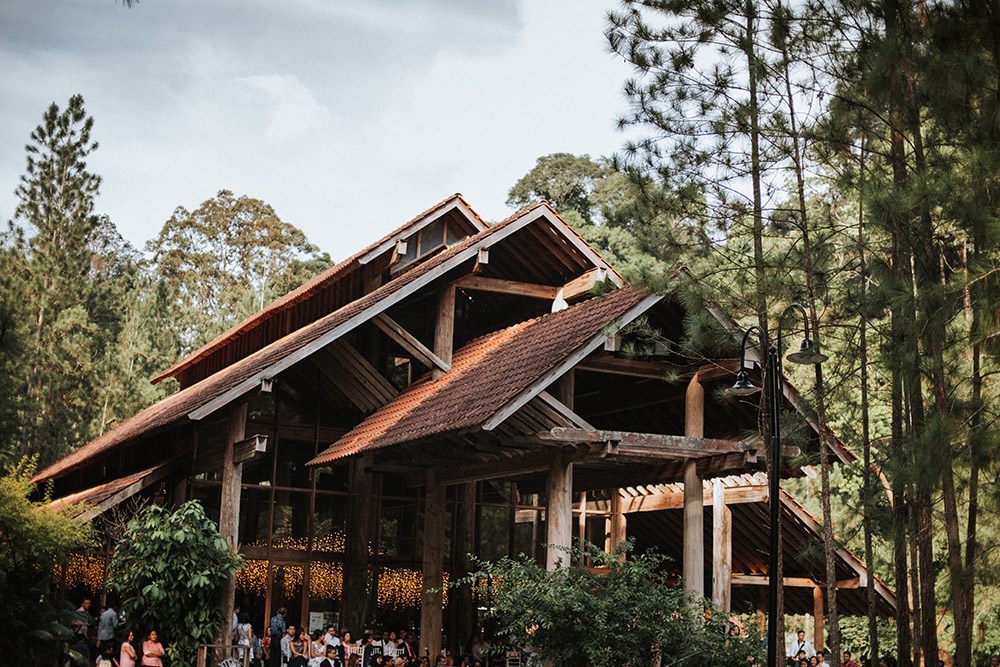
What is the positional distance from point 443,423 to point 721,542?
7.76 metres

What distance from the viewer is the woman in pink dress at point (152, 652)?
15.4m

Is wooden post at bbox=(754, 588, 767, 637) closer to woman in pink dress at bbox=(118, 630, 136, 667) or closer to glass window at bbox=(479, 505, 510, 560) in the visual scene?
glass window at bbox=(479, 505, 510, 560)

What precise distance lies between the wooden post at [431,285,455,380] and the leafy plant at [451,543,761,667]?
19.7ft

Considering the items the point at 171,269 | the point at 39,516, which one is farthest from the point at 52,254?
the point at 171,269

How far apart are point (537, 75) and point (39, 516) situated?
9706 mm

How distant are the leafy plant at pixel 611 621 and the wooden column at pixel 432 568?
386 centimetres

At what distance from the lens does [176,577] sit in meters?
15.9

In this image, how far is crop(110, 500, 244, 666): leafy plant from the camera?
15836 millimetres

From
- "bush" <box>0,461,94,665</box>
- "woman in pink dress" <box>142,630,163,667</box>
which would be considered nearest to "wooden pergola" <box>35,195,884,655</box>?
"bush" <box>0,461,94,665</box>

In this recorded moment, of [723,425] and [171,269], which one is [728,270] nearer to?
[723,425]

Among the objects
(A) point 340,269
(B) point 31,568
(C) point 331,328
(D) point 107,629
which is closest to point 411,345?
(C) point 331,328

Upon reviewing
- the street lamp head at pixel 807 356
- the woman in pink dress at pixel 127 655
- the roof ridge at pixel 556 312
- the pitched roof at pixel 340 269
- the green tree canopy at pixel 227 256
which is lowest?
the woman in pink dress at pixel 127 655

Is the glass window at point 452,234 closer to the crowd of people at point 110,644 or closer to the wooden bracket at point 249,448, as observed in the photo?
the wooden bracket at point 249,448

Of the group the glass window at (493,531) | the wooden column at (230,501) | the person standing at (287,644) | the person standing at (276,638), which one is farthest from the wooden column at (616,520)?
the wooden column at (230,501)
